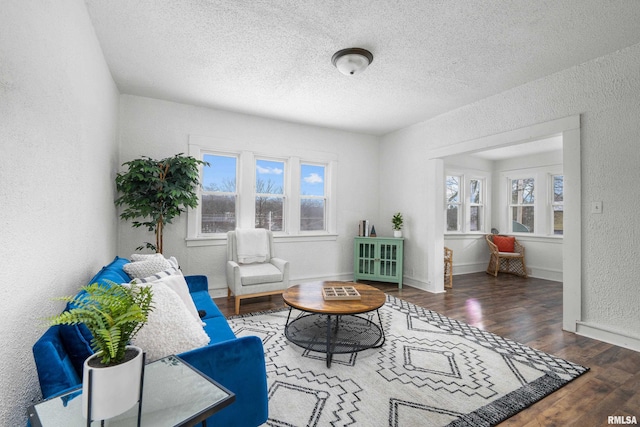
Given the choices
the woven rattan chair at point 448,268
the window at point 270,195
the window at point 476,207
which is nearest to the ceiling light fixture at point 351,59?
the window at point 270,195

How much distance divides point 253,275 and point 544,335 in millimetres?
3054

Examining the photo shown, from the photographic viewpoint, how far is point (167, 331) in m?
1.30

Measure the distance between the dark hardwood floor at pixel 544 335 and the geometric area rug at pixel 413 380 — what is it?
111 mm

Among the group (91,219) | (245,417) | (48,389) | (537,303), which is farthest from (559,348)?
(91,219)

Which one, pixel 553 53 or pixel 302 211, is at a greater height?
pixel 553 53

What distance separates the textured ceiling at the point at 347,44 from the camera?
2.10 m

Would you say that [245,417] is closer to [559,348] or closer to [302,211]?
[559,348]

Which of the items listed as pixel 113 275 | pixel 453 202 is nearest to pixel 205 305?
pixel 113 275

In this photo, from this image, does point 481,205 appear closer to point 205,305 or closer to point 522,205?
point 522,205

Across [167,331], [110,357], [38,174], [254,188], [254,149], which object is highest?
[254,149]

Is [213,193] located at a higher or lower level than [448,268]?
higher

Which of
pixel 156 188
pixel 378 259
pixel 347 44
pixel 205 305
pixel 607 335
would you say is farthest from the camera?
pixel 378 259

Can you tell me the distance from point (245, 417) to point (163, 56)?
3.02 m

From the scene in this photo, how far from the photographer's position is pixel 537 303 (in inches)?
153
